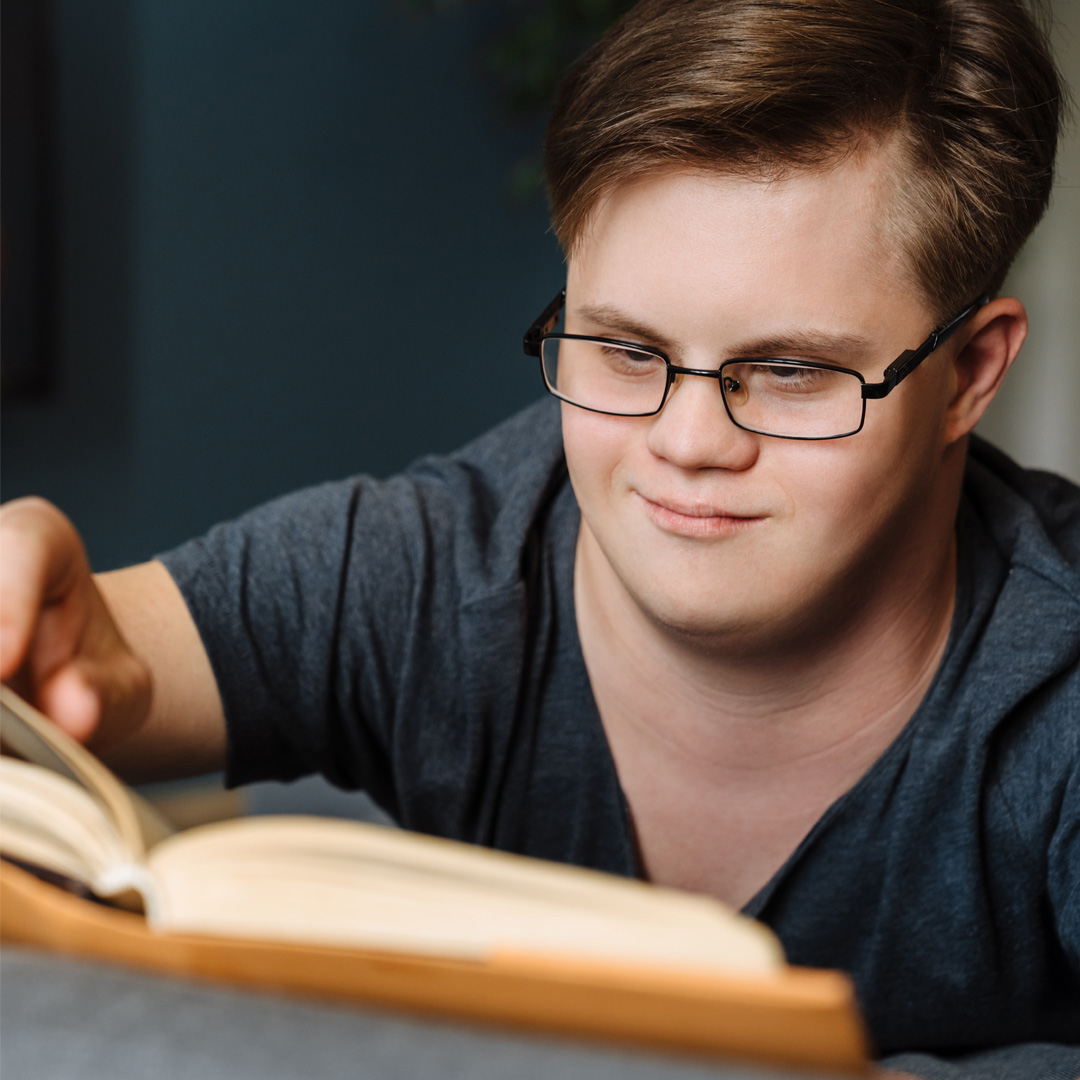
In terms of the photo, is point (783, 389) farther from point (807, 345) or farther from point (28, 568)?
point (28, 568)

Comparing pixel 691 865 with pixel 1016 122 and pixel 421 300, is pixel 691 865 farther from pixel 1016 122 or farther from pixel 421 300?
pixel 421 300

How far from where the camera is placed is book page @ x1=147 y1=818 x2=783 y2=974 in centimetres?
37

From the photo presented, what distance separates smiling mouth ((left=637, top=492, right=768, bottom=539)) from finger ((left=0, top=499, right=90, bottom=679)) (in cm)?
41

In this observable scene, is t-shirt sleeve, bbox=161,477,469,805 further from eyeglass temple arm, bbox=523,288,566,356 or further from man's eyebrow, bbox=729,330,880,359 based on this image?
man's eyebrow, bbox=729,330,880,359

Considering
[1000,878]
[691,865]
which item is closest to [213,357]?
[691,865]

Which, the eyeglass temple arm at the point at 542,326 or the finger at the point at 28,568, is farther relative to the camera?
the eyeglass temple arm at the point at 542,326

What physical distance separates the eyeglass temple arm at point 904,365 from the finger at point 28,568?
55 cm

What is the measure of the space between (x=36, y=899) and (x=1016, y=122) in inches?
34.5

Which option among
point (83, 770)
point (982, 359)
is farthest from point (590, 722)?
point (83, 770)

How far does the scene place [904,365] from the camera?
85cm

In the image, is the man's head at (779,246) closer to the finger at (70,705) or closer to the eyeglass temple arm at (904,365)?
the eyeglass temple arm at (904,365)

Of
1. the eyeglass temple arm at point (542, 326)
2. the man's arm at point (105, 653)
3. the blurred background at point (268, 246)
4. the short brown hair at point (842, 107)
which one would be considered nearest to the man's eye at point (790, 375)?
the short brown hair at point (842, 107)

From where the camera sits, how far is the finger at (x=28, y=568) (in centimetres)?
61

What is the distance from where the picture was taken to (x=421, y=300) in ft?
9.34
